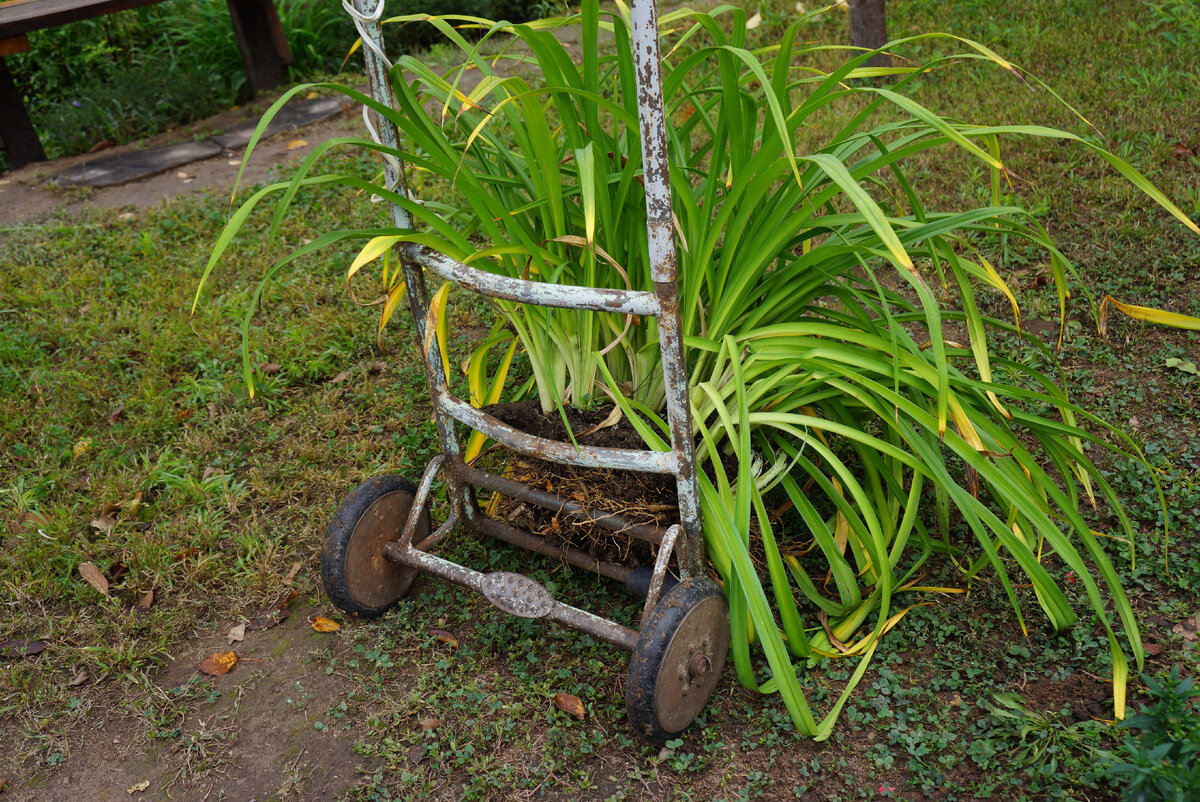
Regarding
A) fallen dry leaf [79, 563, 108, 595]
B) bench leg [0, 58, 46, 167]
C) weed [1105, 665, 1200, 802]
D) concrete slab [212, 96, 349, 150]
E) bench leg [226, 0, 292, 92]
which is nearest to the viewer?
weed [1105, 665, 1200, 802]

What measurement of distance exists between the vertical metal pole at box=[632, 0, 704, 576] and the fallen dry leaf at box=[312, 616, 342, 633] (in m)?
0.97

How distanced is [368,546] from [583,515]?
1.92 feet

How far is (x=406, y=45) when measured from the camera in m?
6.66

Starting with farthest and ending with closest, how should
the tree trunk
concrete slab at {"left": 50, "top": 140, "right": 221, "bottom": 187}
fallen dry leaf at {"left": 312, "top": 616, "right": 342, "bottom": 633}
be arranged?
concrete slab at {"left": 50, "top": 140, "right": 221, "bottom": 187} → the tree trunk → fallen dry leaf at {"left": 312, "top": 616, "right": 342, "bottom": 633}

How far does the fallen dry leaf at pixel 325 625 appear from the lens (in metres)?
2.39

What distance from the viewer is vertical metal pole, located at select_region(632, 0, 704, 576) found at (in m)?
1.54

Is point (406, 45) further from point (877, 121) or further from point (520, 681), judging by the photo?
point (520, 681)

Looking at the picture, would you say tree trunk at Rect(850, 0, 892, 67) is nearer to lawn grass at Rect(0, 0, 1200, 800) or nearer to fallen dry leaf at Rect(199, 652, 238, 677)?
lawn grass at Rect(0, 0, 1200, 800)

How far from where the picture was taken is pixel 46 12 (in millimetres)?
4855

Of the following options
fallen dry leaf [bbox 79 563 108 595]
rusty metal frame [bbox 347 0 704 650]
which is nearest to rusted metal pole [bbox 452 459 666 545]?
rusty metal frame [bbox 347 0 704 650]

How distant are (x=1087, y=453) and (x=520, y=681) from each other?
5.63 ft

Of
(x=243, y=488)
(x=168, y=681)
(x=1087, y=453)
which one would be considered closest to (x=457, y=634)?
(x=168, y=681)

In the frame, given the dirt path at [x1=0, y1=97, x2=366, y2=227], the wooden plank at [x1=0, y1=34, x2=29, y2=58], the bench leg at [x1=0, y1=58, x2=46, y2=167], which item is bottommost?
the dirt path at [x1=0, y1=97, x2=366, y2=227]


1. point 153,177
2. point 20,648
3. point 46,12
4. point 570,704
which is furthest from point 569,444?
point 46,12
